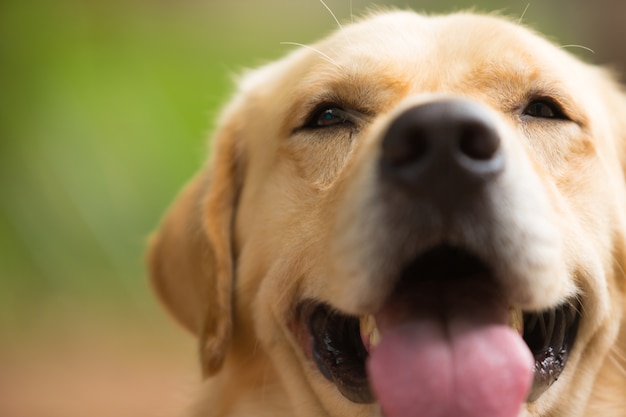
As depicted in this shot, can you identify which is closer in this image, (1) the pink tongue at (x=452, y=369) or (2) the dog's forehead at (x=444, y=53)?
(1) the pink tongue at (x=452, y=369)

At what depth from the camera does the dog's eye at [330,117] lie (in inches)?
116

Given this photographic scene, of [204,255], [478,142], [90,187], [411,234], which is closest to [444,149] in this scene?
[478,142]

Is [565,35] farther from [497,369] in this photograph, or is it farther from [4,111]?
[497,369]

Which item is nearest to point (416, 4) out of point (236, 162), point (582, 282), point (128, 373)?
point (128, 373)

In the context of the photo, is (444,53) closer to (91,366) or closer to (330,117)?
(330,117)

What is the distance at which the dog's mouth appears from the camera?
227cm

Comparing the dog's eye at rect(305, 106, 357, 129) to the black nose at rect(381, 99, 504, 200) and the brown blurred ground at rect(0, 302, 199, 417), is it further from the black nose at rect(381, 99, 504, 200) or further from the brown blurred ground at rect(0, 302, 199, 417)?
the brown blurred ground at rect(0, 302, 199, 417)

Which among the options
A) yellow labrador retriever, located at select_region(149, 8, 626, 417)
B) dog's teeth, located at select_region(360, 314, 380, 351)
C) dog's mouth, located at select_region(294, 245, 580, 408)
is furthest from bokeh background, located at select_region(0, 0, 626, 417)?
dog's teeth, located at select_region(360, 314, 380, 351)

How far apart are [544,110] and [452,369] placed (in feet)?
3.79

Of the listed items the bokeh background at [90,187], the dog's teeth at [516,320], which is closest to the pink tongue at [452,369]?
the dog's teeth at [516,320]

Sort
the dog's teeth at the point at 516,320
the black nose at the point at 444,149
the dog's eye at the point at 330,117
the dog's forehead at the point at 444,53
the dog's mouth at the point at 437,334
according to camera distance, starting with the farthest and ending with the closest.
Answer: the dog's eye at the point at 330,117, the dog's forehead at the point at 444,53, the dog's teeth at the point at 516,320, the dog's mouth at the point at 437,334, the black nose at the point at 444,149

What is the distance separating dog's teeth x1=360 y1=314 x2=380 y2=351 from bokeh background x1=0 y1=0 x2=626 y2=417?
4356 mm

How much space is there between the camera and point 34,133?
28.7 ft

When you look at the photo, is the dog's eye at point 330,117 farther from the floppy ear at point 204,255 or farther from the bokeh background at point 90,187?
the bokeh background at point 90,187
